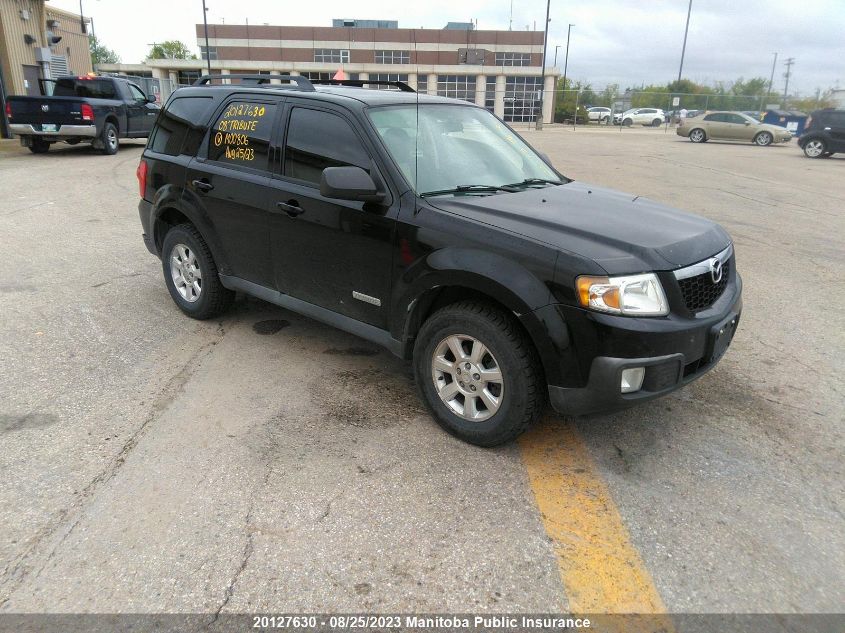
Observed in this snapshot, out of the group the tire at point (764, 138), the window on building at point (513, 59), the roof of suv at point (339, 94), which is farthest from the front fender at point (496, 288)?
the window on building at point (513, 59)

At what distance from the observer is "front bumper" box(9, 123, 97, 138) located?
16.2 m

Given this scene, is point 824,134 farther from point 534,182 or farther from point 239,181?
point 239,181

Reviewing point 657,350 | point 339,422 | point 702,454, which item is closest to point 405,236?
point 339,422

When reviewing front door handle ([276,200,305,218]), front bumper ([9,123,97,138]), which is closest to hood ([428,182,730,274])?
front door handle ([276,200,305,218])

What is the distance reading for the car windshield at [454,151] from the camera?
3.83m

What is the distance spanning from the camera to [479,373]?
3.34m

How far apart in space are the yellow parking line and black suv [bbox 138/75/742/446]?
1.08ft

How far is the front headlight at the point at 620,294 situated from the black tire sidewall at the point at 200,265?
3140mm

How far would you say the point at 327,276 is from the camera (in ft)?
13.3

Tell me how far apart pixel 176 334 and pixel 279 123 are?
1.88m

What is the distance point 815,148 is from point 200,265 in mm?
24748

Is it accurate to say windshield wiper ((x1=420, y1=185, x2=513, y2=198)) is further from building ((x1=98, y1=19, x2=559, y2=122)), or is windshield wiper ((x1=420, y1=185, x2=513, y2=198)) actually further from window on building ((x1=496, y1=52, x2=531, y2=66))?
window on building ((x1=496, y1=52, x2=531, y2=66))

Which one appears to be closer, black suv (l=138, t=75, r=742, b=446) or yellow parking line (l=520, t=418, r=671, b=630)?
yellow parking line (l=520, t=418, r=671, b=630)

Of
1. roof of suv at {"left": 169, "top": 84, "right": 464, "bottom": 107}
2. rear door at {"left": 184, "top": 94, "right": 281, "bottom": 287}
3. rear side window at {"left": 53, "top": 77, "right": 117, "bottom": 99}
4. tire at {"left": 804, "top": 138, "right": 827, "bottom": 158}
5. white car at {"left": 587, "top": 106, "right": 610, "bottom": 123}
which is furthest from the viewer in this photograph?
white car at {"left": 587, "top": 106, "right": 610, "bottom": 123}
